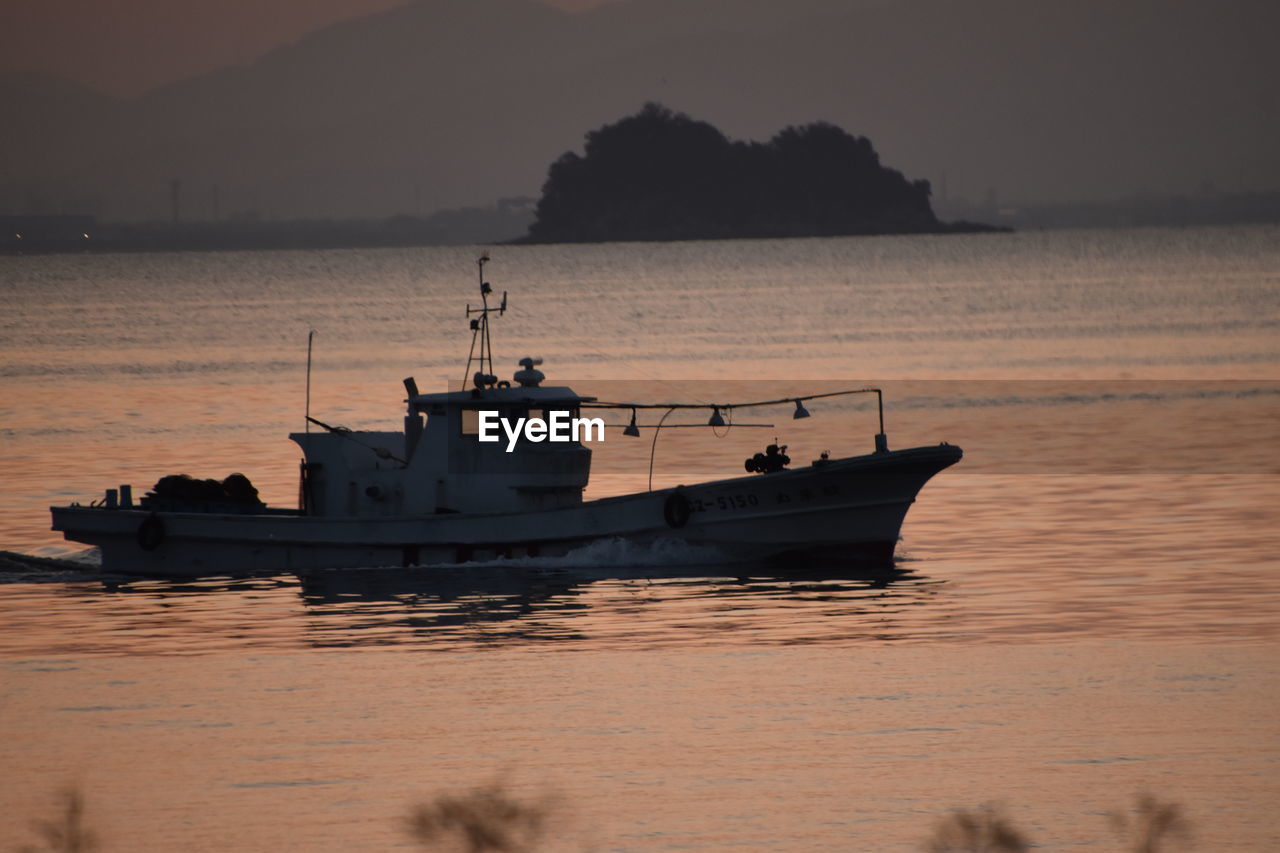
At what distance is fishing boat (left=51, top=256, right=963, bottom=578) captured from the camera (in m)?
31.5

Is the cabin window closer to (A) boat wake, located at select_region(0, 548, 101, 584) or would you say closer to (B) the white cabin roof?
(B) the white cabin roof

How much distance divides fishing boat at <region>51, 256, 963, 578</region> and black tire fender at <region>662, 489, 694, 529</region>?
0.05 ft

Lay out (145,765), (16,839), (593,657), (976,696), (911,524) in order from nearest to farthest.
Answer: (16,839), (145,765), (976,696), (593,657), (911,524)

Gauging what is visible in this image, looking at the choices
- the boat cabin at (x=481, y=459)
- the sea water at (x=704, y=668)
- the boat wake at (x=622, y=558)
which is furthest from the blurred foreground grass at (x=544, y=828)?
the boat cabin at (x=481, y=459)

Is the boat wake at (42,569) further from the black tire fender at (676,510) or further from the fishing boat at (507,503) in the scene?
the black tire fender at (676,510)

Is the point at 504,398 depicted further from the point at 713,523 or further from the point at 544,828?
the point at 544,828

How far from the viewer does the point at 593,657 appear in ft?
81.3

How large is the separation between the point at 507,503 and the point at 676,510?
280cm

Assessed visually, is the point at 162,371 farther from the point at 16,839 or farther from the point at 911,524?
the point at 16,839

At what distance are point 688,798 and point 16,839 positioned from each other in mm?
5829

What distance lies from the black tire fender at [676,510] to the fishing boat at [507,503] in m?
0.02

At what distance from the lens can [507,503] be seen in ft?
106

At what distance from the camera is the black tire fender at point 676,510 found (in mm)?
31594

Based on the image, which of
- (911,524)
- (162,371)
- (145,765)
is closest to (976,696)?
(145,765)
